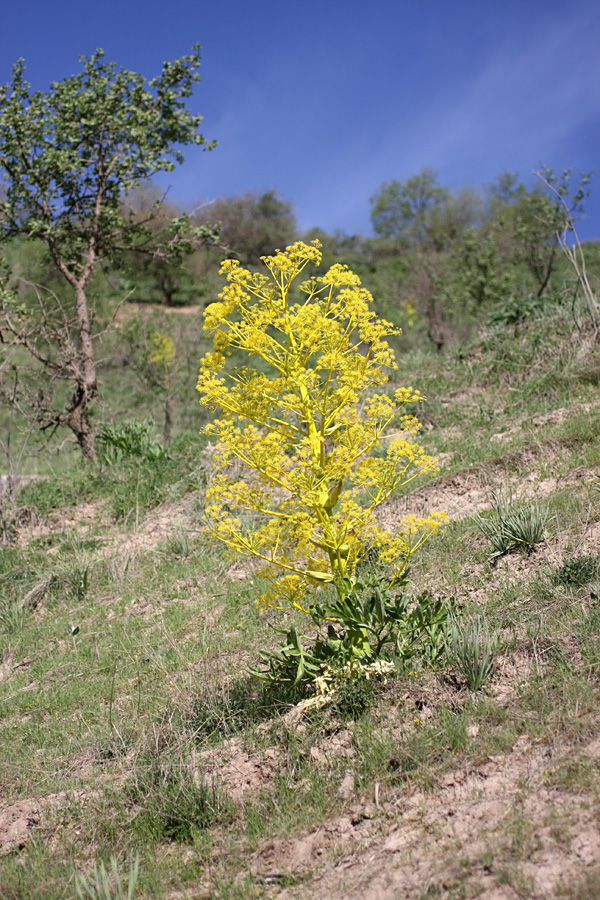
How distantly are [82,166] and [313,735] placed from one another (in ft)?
29.2

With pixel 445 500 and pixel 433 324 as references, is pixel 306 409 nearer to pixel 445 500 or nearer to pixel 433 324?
pixel 445 500

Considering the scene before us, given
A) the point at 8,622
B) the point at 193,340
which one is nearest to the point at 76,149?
the point at 193,340

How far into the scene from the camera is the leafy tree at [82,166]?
9.01 metres

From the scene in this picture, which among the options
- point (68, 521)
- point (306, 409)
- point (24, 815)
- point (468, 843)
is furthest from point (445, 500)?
point (68, 521)

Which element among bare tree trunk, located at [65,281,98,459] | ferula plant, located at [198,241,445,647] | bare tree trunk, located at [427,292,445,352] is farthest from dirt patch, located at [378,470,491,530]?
bare tree trunk, located at [427,292,445,352]

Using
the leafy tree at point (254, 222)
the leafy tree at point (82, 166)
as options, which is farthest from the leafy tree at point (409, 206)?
the leafy tree at point (82, 166)

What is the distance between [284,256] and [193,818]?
2.57 meters

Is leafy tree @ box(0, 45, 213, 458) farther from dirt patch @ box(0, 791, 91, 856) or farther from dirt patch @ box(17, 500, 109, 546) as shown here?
dirt patch @ box(0, 791, 91, 856)

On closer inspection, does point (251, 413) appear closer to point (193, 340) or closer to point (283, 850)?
point (283, 850)

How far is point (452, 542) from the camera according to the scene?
5.01 metres

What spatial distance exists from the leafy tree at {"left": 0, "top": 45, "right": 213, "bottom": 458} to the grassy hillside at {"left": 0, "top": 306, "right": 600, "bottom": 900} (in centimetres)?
395

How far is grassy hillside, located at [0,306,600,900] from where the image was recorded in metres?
2.44

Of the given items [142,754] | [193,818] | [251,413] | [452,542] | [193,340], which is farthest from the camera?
[193,340]

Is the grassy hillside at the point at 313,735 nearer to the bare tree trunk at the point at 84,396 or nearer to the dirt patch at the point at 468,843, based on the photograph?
the dirt patch at the point at 468,843
